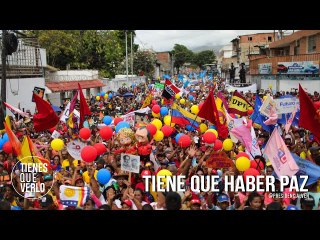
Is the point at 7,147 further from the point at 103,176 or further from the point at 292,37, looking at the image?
the point at 292,37

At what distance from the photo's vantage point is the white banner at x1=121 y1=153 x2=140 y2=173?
5.59 meters

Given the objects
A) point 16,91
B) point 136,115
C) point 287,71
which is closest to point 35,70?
point 16,91

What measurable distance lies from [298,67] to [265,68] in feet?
18.2

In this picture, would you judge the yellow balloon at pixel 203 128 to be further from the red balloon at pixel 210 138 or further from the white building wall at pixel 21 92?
the white building wall at pixel 21 92

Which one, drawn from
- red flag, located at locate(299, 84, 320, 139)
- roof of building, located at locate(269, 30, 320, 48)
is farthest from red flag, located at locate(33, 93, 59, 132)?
roof of building, located at locate(269, 30, 320, 48)

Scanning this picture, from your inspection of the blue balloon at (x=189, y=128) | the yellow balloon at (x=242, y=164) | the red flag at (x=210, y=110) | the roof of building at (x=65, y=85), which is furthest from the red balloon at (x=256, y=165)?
the roof of building at (x=65, y=85)

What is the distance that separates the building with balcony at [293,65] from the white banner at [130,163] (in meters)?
19.0

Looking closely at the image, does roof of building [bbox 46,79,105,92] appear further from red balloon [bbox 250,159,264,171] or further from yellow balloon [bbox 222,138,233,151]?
red balloon [bbox 250,159,264,171]

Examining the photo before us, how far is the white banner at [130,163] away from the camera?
5586 millimetres

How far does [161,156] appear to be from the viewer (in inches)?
289

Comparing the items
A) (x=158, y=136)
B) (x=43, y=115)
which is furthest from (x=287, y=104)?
(x=43, y=115)

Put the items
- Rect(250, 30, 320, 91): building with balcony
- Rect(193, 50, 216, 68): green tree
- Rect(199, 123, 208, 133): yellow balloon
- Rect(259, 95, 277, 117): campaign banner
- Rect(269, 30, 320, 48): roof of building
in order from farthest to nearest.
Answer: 1. Rect(193, 50, 216, 68): green tree
2. Rect(269, 30, 320, 48): roof of building
3. Rect(250, 30, 320, 91): building with balcony
4. Rect(199, 123, 208, 133): yellow balloon
5. Rect(259, 95, 277, 117): campaign banner

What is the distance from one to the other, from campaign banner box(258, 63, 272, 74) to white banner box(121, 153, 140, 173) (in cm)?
2471
